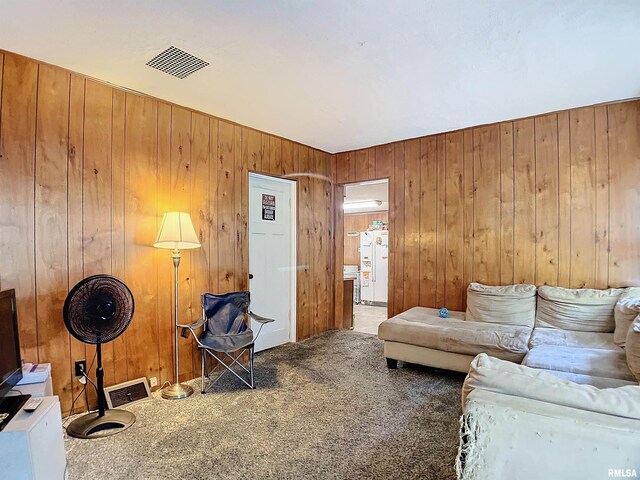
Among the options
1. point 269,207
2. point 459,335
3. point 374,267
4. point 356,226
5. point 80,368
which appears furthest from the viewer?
point 356,226

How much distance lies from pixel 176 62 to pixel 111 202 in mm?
1176

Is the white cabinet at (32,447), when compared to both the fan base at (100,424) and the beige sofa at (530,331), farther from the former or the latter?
the beige sofa at (530,331)

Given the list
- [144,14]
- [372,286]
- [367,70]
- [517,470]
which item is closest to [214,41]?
[144,14]

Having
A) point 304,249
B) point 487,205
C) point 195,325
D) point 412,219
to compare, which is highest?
point 487,205

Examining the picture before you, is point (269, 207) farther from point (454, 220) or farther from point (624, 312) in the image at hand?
point (624, 312)

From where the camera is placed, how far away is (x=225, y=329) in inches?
131

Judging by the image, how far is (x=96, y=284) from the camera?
2.36 meters

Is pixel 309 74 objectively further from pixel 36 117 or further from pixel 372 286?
pixel 372 286

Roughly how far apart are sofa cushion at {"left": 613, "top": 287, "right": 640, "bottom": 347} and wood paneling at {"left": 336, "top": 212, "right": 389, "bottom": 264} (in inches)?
246

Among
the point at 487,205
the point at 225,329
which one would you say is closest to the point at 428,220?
the point at 487,205

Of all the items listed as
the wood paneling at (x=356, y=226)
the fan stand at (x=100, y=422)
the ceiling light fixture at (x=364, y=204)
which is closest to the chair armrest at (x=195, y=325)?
the fan stand at (x=100, y=422)

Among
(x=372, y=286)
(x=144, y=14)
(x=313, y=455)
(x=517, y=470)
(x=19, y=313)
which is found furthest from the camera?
(x=372, y=286)

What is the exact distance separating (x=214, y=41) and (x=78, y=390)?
2589 millimetres

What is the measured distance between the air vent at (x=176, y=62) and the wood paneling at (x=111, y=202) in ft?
1.91
